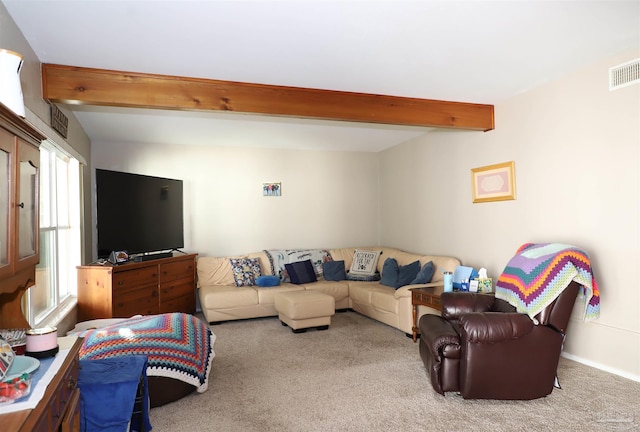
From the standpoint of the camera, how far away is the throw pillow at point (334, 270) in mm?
6004

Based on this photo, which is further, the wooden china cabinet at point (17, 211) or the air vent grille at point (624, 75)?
the air vent grille at point (624, 75)

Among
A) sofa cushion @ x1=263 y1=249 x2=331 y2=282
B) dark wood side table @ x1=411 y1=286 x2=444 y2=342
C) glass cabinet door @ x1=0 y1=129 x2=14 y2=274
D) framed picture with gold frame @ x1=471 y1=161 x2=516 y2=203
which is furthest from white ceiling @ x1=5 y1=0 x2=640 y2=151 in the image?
sofa cushion @ x1=263 y1=249 x2=331 y2=282

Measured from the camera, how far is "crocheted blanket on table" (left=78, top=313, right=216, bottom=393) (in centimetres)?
279

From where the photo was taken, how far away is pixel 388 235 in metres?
6.82

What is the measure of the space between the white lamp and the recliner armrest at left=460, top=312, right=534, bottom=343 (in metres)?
2.69

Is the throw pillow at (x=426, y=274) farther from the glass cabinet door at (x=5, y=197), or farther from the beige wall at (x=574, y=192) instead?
the glass cabinet door at (x=5, y=197)

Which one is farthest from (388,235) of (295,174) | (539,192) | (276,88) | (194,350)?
(194,350)

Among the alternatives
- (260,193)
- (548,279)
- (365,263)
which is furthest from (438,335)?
(260,193)

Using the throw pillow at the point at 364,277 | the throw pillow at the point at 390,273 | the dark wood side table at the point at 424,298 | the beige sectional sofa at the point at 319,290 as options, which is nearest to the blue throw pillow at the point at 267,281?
the beige sectional sofa at the point at 319,290

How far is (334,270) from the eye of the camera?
238 inches

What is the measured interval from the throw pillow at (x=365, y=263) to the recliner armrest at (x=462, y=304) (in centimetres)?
258

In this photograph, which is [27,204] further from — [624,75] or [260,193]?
[260,193]

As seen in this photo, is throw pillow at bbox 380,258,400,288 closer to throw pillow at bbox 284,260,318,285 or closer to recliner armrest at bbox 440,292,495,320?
throw pillow at bbox 284,260,318,285

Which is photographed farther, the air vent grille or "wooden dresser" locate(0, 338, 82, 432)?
the air vent grille
